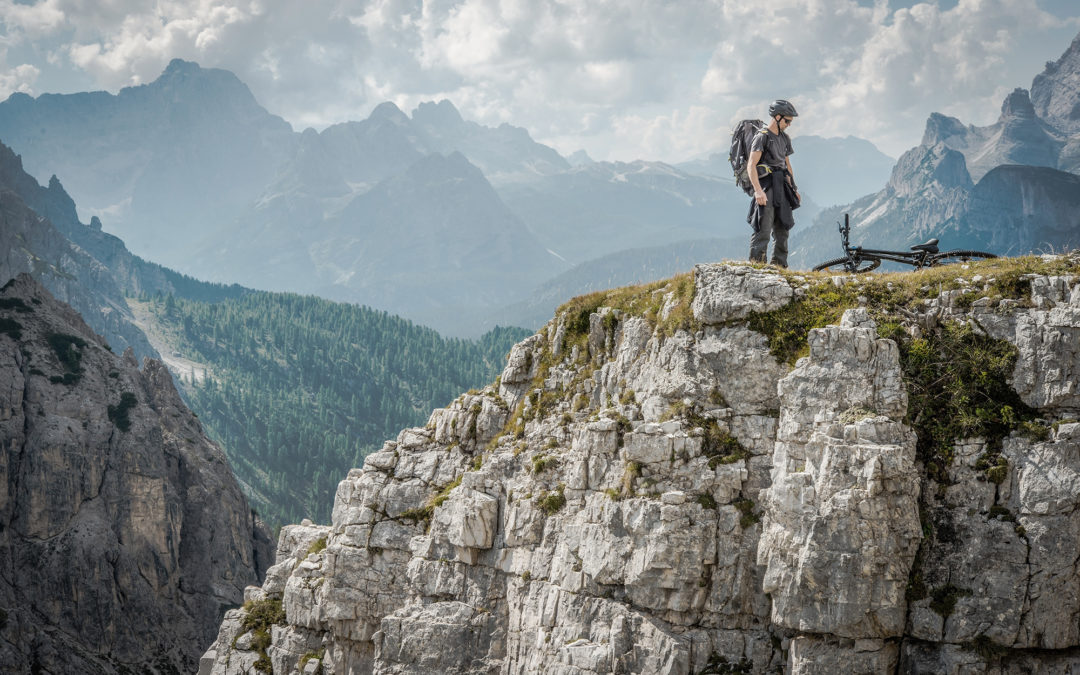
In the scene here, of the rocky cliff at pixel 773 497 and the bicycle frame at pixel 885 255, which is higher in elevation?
the bicycle frame at pixel 885 255

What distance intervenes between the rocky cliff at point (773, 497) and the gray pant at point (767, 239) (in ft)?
7.52

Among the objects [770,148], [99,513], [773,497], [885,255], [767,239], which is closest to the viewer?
→ [773,497]

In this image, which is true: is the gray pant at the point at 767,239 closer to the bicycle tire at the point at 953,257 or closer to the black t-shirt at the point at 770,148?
the black t-shirt at the point at 770,148

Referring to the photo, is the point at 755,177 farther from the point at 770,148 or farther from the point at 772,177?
the point at 770,148

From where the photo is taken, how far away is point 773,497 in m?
23.4

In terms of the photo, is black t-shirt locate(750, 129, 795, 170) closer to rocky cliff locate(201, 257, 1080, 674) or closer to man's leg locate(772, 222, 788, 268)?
man's leg locate(772, 222, 788, 268)

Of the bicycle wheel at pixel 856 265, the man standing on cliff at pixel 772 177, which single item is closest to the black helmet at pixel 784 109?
the man standing on cliff at pixel 772 177

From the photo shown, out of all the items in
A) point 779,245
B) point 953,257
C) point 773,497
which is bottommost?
point 773,497

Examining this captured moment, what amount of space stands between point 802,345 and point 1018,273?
6.01 m

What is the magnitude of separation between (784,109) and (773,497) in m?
12.7

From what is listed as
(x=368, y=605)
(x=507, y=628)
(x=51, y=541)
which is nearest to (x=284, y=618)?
(x=368, y=605)

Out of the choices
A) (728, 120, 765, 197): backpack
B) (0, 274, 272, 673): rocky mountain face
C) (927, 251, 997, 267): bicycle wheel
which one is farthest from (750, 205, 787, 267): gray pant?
(0, 274, 272, 673): rocky mountain face

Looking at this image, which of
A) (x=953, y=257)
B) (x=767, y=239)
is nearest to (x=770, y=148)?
(x=767, y=239)

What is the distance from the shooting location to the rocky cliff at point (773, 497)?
2180 cm
